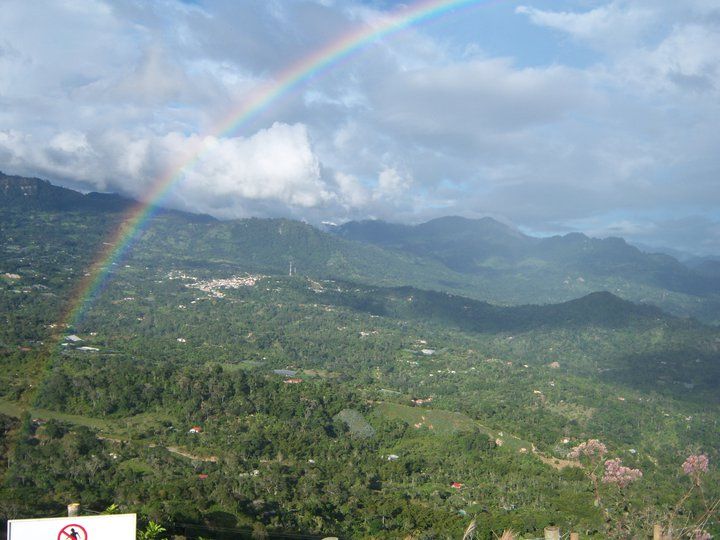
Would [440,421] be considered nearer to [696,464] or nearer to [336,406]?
[336,406]

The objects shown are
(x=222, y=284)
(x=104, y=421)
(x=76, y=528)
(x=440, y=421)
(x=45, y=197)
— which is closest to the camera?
(x=76, y=528)

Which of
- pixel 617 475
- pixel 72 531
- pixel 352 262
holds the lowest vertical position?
pixel 72 531

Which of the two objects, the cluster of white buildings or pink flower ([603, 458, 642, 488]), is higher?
pink flower ([603, 458, 642, 488])

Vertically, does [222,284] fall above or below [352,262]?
→ below

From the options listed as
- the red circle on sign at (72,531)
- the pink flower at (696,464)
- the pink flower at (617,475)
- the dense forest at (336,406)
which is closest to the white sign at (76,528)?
the red circle on sign at (72,531)

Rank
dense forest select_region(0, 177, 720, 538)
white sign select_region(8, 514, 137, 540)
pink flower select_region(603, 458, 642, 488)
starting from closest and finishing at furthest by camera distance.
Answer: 1. white sign select_region(8, 514, 137, 540)
2. pink flower select_region(603, 458, 642, 488)
3. dense forest select_region(0, 177, 720, 538)

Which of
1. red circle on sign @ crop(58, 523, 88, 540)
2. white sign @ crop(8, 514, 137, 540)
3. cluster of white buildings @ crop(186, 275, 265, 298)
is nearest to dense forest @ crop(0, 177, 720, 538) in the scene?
cluster of white buildings @ crop(186, 275, 265, 298)

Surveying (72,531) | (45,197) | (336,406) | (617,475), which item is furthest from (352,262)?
(72,531)

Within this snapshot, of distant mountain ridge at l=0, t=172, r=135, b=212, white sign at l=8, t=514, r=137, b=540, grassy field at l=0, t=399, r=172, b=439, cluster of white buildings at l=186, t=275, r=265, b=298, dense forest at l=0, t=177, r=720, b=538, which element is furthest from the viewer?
distant mountain ridge at l=0, t=172, r=135, b=212

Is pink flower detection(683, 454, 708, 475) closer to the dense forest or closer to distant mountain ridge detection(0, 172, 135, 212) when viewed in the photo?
the dense forest

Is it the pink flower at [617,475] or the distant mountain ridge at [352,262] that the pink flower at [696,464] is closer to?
the pink flower at [617,475]
